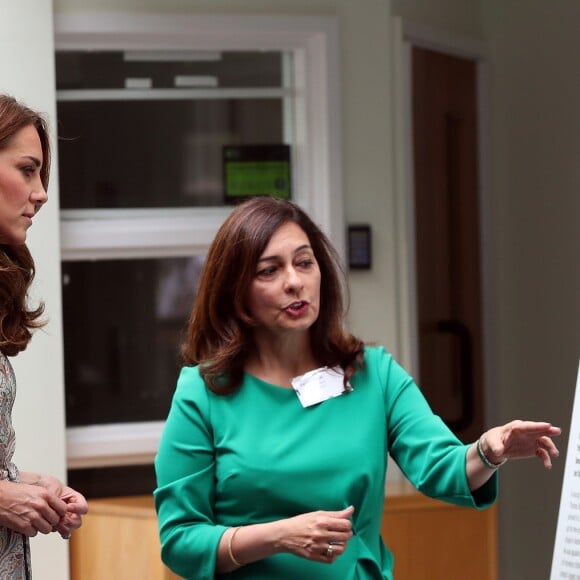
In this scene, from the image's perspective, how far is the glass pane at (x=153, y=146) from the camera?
3637mm

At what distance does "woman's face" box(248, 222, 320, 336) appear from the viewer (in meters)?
2.07

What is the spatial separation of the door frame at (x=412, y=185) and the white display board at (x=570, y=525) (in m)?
1.44

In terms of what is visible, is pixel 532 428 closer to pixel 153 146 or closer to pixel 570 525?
pixel 570 525

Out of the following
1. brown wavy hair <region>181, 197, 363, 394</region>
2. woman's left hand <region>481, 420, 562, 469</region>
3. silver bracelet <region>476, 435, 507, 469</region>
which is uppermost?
brown wavy hair <region>181, 197, 363, 394</region>

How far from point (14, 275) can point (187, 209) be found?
Result: 180 centimetres

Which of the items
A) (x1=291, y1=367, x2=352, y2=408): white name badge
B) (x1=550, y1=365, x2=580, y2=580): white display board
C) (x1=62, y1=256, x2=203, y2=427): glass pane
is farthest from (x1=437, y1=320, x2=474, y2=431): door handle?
(x1=291, y1=367, x2=352, y2=408): white name badge

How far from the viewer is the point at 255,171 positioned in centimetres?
373

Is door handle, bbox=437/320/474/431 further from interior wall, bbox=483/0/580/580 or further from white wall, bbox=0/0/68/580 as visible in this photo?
white wall, bbox=0/0/68/580

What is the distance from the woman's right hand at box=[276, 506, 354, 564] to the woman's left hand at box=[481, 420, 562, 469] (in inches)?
10.1

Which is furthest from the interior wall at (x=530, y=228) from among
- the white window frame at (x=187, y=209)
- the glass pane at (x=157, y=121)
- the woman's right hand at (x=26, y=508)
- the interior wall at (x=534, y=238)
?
Answer: the woman's right hand at (x=26, y=508)

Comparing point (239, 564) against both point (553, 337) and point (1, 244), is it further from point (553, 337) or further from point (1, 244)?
point (553, 337)

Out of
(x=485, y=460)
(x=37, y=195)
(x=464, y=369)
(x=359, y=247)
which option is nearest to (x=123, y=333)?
(x=359, y=247)

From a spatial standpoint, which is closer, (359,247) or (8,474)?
(8,474)

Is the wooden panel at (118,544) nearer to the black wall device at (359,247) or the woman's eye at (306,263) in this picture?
the black wall device at (359,247)
